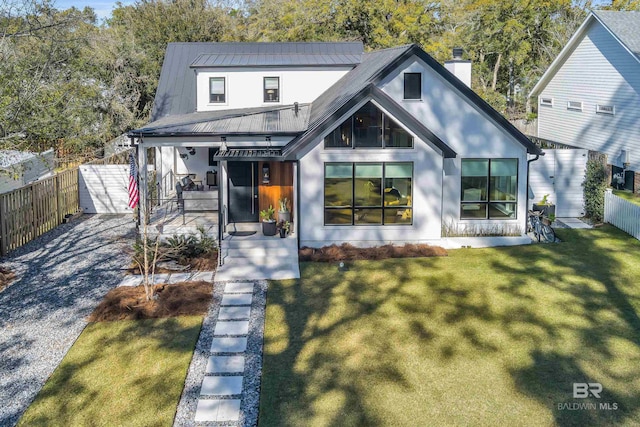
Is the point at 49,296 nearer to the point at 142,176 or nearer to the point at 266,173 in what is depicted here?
the point at 142,176

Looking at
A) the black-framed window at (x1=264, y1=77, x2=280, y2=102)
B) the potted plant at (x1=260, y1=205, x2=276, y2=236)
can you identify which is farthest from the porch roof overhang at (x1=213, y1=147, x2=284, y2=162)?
the black-framed window at (x1=264, y1=77, x2=280, y2=102)

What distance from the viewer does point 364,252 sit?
17.0m

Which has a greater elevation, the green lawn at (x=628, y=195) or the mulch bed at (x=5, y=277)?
the green lawn at (x=628, y=195)

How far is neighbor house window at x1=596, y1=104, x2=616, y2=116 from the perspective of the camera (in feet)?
84.4

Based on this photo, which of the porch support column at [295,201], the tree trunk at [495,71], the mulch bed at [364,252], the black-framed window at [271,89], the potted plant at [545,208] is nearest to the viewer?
the mulch bed at [364,252]

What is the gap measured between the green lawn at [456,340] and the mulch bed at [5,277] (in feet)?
22.2

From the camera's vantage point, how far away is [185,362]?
1127 centimetres

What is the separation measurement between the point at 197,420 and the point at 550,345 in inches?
265

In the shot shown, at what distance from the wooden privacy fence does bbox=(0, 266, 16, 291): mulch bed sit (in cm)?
151

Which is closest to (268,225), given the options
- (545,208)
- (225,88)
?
(225,88)

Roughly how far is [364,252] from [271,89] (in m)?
9.01

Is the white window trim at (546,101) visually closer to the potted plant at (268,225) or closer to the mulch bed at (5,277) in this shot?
the potted plant at (268,225)

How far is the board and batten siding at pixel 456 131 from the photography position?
18.2 m

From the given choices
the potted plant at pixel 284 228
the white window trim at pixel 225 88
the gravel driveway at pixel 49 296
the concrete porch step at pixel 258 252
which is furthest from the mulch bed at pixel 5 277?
the white window trim at pixel 225 88
